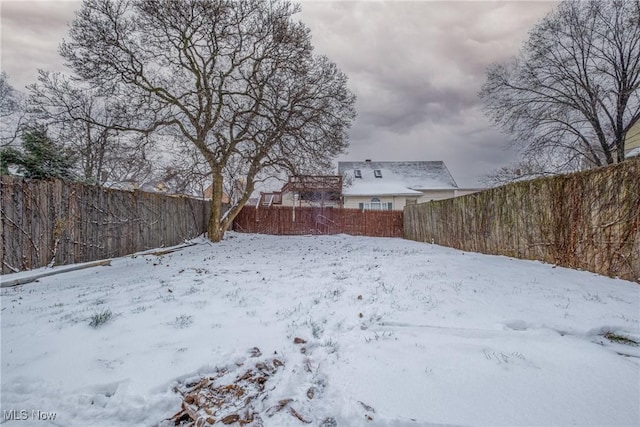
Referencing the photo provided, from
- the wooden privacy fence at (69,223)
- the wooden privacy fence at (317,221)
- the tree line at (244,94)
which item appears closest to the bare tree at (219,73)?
the tree line at (244,94)

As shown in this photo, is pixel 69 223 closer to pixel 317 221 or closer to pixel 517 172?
pixel 317 221

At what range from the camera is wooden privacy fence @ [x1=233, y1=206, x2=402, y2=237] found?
55.7ft

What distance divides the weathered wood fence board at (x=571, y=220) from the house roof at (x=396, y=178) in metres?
13.0

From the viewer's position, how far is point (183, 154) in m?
11.0

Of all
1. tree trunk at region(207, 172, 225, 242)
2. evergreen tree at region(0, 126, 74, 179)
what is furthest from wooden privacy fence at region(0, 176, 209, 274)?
evergreen tree at region(0, 126, 74, 179)

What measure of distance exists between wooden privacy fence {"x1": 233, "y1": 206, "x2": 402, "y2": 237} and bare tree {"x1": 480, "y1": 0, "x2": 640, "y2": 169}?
773cm

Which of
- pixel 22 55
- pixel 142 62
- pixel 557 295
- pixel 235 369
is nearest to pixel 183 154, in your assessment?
pixel 142 62

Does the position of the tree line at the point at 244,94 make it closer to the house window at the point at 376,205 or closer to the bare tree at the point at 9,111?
the bare tree at the point at 9,111

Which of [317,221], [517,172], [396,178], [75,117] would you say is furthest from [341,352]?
[396,178]

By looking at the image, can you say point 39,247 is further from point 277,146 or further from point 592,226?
point 592,226

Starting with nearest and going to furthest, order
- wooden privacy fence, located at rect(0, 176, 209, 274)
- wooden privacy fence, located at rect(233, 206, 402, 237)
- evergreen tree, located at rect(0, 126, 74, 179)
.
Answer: wooden privacy fence, located at rect(0, 176, 209, 274) → evergreen tree, located at rect(0, 126, 74, 179) → wooden privacy fence, located at rect(233, 206, 402, 237)

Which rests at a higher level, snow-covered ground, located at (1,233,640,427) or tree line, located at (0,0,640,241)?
tree line, located at (0,0,640,241)

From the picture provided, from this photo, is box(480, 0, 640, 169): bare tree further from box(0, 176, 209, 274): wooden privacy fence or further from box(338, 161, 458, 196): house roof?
box(0, 176, 209, 274): wooden privacy fence

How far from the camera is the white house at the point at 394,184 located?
2044 cm
